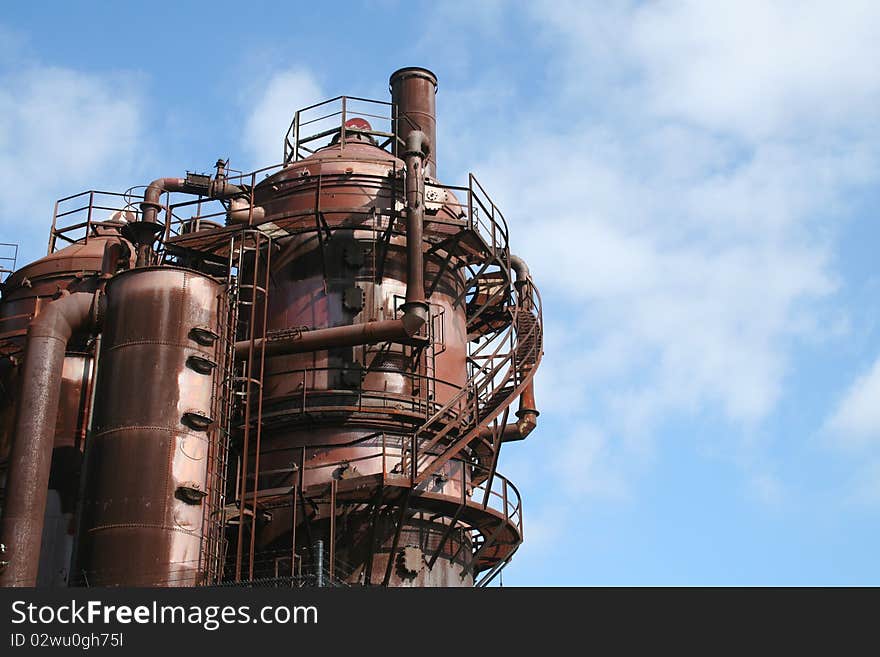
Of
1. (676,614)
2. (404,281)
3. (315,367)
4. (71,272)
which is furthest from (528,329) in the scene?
(676,614)

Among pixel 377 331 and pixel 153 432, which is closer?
pixel 153 432

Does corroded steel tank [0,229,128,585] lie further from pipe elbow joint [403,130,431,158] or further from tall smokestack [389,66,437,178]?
tall smokestack [389,66,437,178]

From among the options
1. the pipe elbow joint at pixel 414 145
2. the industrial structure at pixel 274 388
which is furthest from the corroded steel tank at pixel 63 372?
the pipe elbow joint at pixel 414 145

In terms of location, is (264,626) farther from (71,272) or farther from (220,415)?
(71,272)

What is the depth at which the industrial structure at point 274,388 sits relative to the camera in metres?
22.9

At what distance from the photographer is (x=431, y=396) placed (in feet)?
90.4

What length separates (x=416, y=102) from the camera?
34.2 meters

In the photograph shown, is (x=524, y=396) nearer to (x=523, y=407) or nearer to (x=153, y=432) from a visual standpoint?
(x=523, y=407)

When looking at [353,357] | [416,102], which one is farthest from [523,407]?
[416,102]

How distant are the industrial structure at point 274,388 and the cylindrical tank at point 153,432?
40mm

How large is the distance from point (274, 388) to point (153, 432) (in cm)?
489

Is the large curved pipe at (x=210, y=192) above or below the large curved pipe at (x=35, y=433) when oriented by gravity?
above

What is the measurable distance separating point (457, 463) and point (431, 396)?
1.68 m

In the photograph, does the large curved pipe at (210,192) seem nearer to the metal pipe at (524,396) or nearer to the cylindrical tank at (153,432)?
the cylindrical tank at (153,432)
